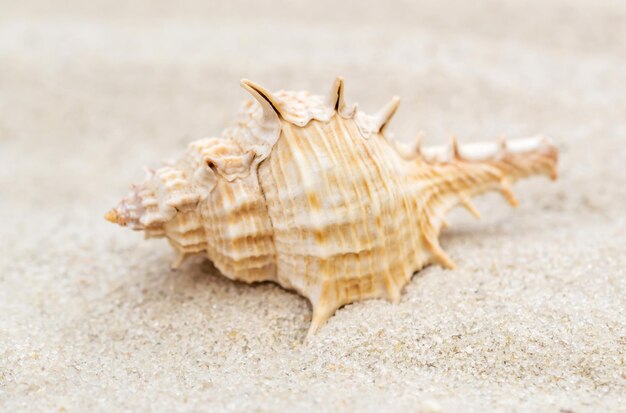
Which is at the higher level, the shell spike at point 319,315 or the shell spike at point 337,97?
the shell spike at point 337,97

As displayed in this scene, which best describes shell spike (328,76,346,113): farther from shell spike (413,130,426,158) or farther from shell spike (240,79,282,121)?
shell spike (413,130,426,158)

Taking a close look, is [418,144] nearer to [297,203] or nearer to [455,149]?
[455,149]

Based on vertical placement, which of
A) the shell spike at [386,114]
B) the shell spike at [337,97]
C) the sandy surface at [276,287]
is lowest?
the sandy surface at [276,287]

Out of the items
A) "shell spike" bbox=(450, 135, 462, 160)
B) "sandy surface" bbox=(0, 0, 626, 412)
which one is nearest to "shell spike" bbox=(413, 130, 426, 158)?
"shell spike" bbox=(450, 135, 462, 160)

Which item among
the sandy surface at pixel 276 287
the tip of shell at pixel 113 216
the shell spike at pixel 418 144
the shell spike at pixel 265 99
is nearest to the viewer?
the sandy surface at pixel 276 287

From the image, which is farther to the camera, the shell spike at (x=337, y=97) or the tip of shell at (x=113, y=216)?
the tip of shell at (x=113, y=216)

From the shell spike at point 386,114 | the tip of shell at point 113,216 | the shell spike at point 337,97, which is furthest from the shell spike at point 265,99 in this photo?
the tip of shell at point 113,216

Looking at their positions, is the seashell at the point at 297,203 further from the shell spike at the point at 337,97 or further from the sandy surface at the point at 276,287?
the sandy surface at the point at 276,287
